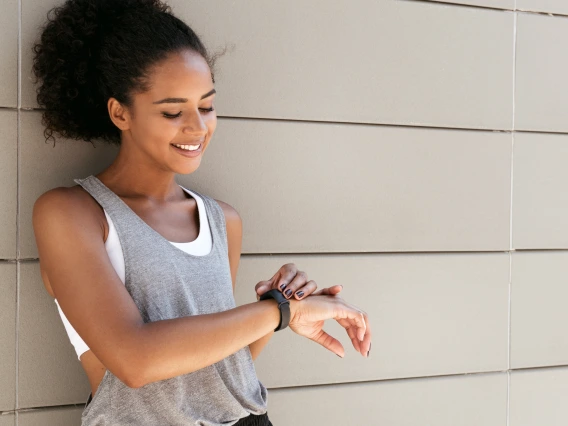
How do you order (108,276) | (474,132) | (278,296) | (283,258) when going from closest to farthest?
1. (108,276)
2. (278,296)
3. (283,258)
4. (474,132)

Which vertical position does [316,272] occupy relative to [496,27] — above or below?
below

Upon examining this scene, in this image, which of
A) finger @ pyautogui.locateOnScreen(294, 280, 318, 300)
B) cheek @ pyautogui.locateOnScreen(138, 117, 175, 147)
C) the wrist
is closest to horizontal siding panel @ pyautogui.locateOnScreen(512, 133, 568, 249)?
finger @ pyautogui.locateOnScreen(294, 280, 318, 300)

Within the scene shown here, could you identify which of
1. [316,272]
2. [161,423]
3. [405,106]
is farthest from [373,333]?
[161,423]

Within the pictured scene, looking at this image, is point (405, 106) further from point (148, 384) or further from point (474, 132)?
point (148, 384)

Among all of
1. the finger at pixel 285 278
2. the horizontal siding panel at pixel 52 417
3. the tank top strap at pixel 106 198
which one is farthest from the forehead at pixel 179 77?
the horizontal siding panel at pixel 52 417

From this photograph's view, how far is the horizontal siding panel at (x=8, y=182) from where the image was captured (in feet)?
6.63

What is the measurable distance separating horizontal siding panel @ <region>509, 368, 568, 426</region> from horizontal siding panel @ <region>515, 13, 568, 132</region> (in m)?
0.90

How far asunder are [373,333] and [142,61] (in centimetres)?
123

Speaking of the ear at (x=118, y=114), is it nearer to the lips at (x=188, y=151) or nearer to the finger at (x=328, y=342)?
the lips at (x=188, y=151)

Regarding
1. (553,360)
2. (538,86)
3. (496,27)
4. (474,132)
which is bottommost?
(553,360)

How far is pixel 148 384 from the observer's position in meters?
1.73

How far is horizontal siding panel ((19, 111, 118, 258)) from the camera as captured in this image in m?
2.04

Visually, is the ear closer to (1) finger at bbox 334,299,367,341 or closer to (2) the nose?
(2) the nose

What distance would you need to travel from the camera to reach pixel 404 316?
98.9 inches
